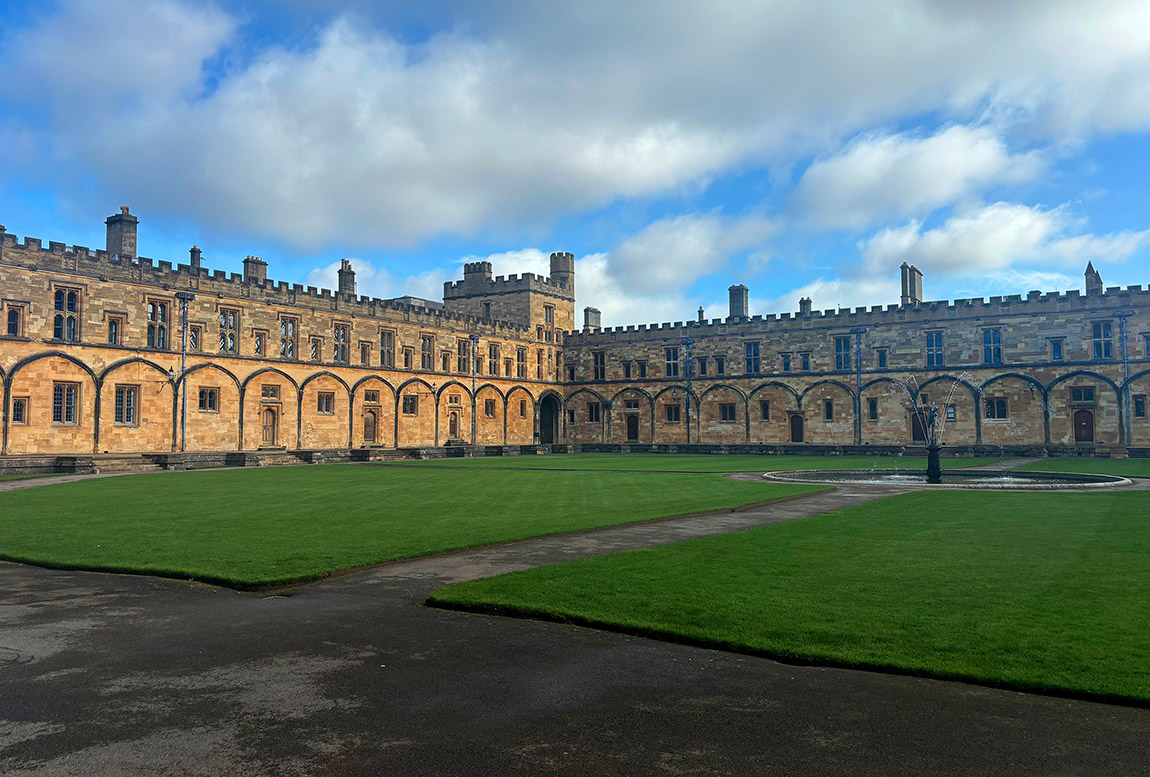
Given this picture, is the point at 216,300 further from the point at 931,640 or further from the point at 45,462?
the point at 931,640

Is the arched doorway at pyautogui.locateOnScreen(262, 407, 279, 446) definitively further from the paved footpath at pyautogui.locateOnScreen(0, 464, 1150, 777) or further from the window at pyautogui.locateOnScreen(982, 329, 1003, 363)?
the window at pyautogui.locateOnScreen(982, 329, 1003, 363)

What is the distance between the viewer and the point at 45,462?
32.1 metres

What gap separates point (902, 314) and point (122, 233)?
44.7 meters

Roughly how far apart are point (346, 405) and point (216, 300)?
9.62 meters

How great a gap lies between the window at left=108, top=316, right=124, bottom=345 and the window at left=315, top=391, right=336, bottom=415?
10884mm

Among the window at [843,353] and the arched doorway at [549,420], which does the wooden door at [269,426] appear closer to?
the arched doorway at [549,420]

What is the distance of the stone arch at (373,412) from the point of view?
1898 inches

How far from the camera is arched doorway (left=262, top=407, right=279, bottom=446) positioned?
4394 cm

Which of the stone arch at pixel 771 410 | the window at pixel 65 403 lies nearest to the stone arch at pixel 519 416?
the stone arch at pixel 771 410

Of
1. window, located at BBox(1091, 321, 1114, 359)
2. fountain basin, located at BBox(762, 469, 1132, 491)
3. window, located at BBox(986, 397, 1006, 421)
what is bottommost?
fountain basin, located at BBox(762, 469, 1132, 491)

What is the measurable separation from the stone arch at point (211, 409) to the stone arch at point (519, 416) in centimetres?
2063

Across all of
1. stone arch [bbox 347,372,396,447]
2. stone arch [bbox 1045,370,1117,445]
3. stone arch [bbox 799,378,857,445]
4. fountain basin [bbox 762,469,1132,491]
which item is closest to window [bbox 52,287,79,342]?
stone arch [bbox 347,372,396,447]

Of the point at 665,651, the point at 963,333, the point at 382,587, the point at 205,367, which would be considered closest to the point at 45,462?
the point at 205,367

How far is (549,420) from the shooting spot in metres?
65.1
